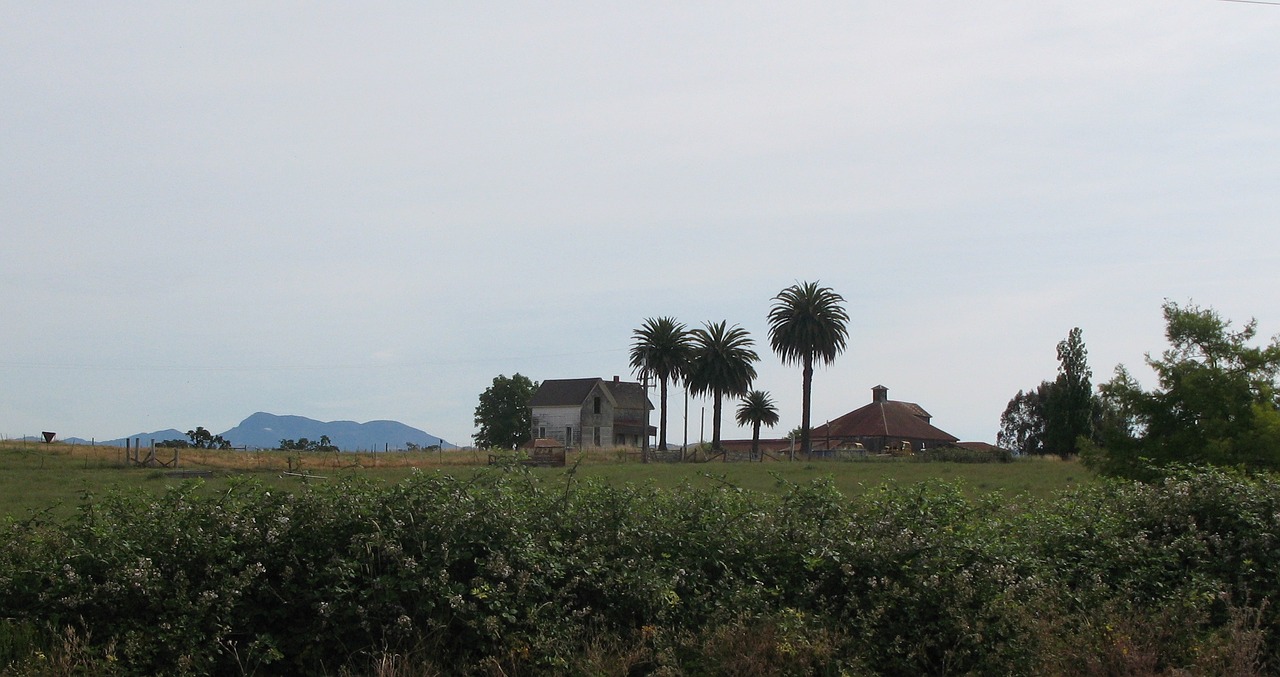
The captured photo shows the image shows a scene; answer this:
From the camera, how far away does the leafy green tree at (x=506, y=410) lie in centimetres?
12062

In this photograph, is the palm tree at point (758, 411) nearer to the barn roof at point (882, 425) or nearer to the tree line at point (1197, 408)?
the barn roof at point (882, 425)

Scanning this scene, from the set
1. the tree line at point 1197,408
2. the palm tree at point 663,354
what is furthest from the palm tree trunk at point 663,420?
the tree line at point 1197,408

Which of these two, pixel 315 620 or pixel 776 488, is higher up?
pixel 776 488

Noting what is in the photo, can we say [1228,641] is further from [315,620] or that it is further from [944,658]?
[315,620]

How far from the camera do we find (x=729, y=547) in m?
8.51

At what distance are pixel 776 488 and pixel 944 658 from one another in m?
2.62

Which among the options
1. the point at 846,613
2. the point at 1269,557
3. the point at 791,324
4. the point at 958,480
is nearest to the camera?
the point at 846,613

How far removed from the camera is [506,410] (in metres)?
122

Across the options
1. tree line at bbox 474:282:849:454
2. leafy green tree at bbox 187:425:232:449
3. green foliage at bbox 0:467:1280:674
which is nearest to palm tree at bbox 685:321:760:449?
tree line at bbox 474:282:849:454

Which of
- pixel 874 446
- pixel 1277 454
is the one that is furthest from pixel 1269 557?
pixel 874 446

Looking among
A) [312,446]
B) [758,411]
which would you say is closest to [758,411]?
[758,411]

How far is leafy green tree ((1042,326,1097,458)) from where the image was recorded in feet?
272

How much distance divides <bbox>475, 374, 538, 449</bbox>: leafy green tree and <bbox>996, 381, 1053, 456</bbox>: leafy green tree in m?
51.0

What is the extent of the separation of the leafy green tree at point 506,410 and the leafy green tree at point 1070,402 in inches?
2240
